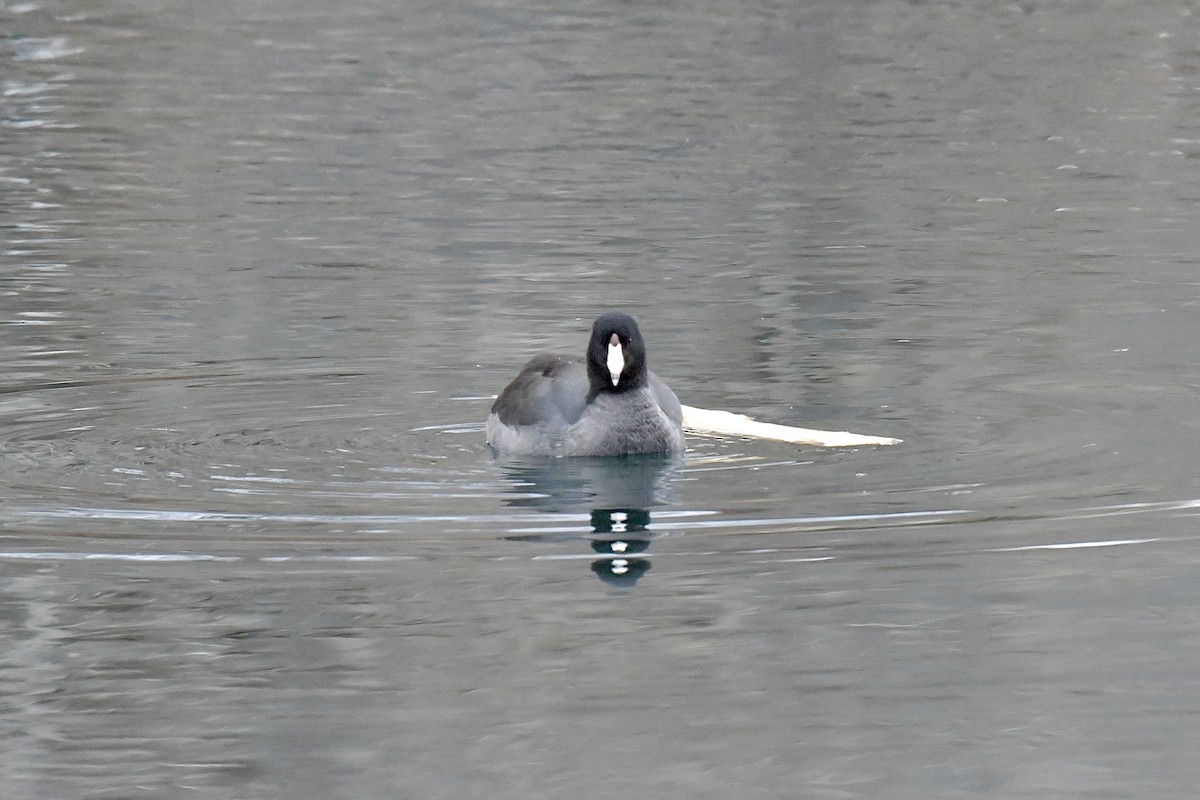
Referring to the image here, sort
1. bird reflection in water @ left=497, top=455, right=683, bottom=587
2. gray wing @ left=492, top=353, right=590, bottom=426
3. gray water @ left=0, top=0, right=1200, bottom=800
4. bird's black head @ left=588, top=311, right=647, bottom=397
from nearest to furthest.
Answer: gray water @ left=0, top=0, right=1200, bottom=800 < bird reflection in water @ left=497, top=455, right=683, bottom=587 < bird's black head @ left=588, top=311, right=647, bottom=397 < gray wing @ left=492, top=353, right=590, bottom=426

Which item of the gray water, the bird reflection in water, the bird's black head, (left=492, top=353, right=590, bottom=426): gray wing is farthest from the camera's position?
(left=492, top=353, right=590, bottom=426): gray wing

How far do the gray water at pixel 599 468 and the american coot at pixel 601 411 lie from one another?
14 cm

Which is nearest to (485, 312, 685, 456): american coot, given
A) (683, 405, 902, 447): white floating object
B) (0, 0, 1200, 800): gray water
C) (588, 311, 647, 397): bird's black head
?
(588, 311, 647, 397): bird's black head

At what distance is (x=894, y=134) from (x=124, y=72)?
11819mm

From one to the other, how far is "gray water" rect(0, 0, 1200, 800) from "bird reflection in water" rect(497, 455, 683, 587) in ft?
0.09

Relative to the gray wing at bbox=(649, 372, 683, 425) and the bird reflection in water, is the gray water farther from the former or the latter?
the gray wing at bbox=(649, 372, 683, 425)

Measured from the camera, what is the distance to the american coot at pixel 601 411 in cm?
1164

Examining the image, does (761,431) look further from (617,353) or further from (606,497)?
(606,497)

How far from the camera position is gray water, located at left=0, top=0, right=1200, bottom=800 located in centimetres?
742

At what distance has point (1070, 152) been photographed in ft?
80.3

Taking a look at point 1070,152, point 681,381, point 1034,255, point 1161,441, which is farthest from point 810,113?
point 1161,441

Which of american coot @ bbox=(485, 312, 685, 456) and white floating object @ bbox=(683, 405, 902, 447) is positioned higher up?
american coot @ bbox=(485, 312, 685, 456)

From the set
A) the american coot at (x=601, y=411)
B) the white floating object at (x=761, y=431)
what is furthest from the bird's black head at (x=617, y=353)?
the white floating object at (x=761, y=431)

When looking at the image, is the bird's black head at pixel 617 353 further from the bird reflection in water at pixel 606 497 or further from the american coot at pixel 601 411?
the bird reflection in water at pixel 606 497
